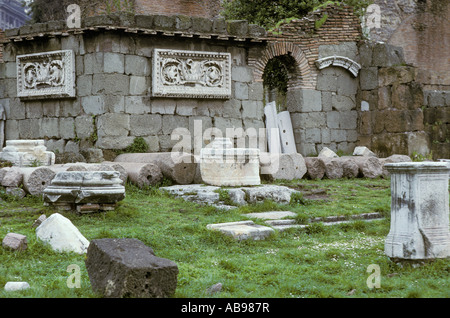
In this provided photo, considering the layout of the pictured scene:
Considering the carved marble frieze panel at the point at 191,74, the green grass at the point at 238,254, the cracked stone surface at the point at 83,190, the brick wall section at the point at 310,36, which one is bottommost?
the green grass at the point at 238,254

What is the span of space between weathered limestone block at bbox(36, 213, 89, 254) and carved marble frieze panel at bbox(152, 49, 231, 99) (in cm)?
680

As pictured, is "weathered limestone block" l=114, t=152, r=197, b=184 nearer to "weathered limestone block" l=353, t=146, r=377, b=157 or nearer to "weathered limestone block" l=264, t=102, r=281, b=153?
"weathered limestone block" l=264, t=102, r=281, b=153

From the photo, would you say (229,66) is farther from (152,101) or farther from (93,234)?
(93,234)

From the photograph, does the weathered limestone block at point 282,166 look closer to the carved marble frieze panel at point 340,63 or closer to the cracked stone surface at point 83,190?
the carved marble frieze panel at point 340,63

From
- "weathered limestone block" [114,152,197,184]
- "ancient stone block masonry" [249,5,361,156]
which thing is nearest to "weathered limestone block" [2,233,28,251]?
"weathered limestone block" [114,152,197,184]

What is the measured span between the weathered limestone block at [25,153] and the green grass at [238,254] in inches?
64.1

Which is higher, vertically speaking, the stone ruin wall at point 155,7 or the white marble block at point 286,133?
the stone ruin wall at point 155,7

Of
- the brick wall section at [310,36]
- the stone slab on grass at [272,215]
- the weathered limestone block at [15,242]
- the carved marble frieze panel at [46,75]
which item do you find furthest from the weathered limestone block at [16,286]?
the brick wall section at [310,36]

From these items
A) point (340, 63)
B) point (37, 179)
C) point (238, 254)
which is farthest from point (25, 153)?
point (340, 63)

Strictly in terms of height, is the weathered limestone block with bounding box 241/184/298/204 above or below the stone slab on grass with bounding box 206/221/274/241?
above

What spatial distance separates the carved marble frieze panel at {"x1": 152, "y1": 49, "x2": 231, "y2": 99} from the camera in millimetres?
12375

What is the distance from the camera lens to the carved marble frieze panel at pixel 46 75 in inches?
488

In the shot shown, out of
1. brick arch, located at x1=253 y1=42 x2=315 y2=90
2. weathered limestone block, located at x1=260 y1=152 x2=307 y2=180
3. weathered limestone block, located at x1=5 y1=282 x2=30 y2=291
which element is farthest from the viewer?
brick arch, located at x1=253 y1=42 x2=315 y2=90

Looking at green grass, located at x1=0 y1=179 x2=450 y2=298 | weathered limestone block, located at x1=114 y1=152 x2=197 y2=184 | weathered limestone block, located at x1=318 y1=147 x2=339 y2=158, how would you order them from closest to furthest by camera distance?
1. green grass, located at x1=0 y1=179 x2=450 y2=298
2. weathered limestone block, located at x1=114 y1=152 x2=197 y2=184
3. weathered limestone block, located at x1=318 y1=147 x2=339 y2=158
